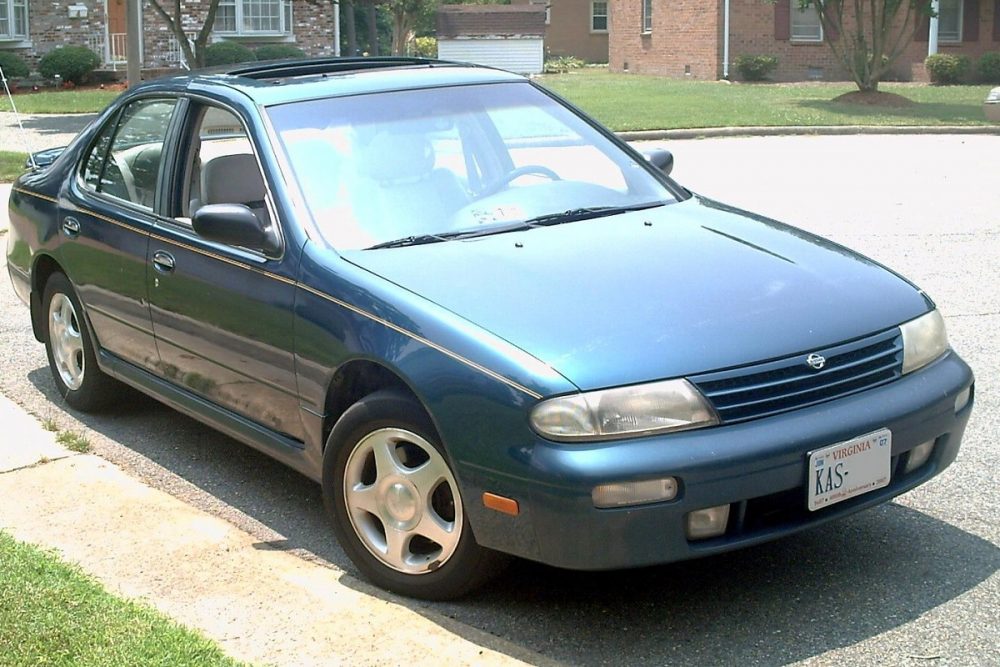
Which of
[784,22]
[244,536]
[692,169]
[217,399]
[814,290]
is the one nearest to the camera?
[814,290]

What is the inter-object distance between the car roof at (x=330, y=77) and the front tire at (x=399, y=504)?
1.56 meters

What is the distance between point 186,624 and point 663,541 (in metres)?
1.44

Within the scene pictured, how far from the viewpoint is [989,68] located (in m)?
33.3

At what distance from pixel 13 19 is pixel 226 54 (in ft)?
17.4

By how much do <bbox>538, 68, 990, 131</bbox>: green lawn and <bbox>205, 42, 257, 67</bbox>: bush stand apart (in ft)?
25.7

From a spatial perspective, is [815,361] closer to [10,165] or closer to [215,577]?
[215,577]

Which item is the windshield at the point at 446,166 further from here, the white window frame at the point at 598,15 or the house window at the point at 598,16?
the house window at the point at 598,16

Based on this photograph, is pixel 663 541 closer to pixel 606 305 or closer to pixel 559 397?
pixel 559 397

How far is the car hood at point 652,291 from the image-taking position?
386 centimetres

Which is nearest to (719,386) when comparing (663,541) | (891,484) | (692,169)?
(663,541)

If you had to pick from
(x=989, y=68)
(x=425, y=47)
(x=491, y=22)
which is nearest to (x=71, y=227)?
(x=989, y=68)

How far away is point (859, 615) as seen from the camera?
4.02 meters

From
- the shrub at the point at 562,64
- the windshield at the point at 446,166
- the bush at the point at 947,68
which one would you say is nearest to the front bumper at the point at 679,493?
the windshield at the point at 446,166

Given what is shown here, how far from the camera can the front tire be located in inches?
160
